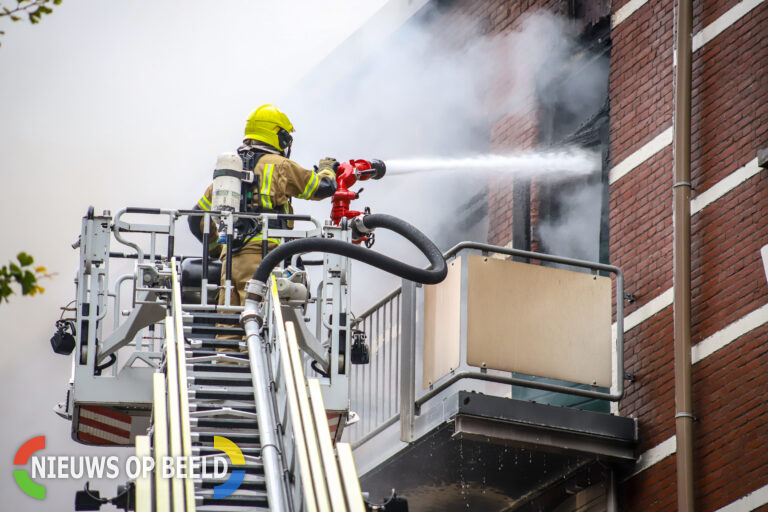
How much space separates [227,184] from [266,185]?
0.45 metres

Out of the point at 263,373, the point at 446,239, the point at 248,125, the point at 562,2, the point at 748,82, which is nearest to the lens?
the point at 263,373

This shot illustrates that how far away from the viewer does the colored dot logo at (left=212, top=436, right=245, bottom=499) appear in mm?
7070

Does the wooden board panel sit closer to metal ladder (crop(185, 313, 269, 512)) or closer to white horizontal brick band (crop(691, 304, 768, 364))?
white horizontal brick band (crop(691, 304, 768, 364))

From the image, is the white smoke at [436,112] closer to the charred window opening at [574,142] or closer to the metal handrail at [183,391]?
A: the charred window opening at [574,142]

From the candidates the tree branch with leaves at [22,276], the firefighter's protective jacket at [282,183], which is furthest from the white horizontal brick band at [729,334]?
the tree branch with leaves at [22,276]

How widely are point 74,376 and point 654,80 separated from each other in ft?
15.8

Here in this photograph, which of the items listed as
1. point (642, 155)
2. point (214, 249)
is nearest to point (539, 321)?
point (642, 155)

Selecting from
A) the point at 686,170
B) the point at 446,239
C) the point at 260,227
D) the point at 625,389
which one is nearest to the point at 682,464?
the point at 625,389

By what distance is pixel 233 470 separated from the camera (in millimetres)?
7258

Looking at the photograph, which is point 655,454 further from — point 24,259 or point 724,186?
point 24,259

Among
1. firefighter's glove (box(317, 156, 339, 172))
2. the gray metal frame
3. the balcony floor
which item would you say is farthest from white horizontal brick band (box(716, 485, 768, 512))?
firefighter's glove (box(317, 156, 339, 172))

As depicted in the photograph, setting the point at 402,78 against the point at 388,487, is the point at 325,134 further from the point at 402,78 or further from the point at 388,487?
the point at 388,487

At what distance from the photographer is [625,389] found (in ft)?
32.2

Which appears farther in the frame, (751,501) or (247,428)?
(751,501)
